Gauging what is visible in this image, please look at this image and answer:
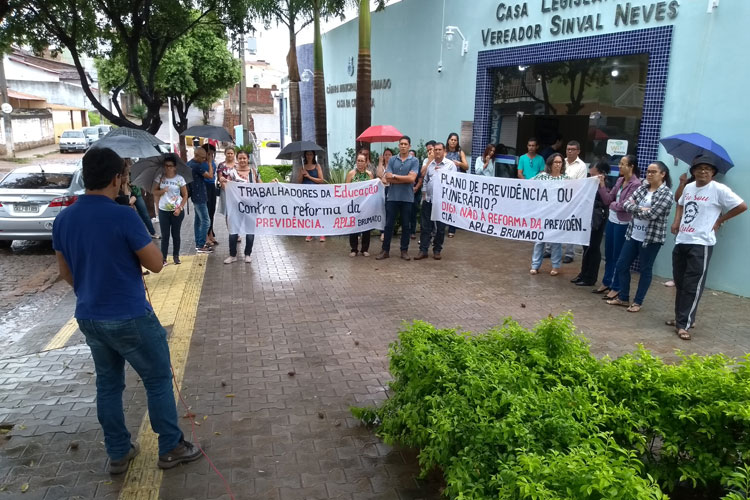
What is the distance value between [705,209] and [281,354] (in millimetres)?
4501

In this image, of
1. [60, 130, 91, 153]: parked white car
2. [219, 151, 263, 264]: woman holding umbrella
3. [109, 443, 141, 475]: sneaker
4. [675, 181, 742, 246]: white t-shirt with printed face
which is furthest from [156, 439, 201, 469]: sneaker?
[60, 130, 91, 153]: parked white car

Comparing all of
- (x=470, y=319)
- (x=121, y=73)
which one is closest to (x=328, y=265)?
(x=470, y=319)

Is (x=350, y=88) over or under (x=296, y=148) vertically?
over

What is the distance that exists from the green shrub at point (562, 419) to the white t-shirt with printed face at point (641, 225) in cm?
334

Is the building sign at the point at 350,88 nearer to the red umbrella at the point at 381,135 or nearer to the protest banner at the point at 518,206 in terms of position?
the red umbrella at the point at 381,135

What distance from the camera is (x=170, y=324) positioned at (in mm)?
6117

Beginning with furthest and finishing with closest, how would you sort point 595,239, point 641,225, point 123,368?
point 595,239 < point 641,225 < point 123,368

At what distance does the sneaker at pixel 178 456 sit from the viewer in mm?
3506

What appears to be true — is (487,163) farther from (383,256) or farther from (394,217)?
(383,256)

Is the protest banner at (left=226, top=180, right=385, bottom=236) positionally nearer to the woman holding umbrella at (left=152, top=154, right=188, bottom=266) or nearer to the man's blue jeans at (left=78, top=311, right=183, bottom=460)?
the woman holding umbrella at (left=152, top=154, right=188, bottom=266)

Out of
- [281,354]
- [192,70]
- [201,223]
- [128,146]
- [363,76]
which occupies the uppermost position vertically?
[192,70]

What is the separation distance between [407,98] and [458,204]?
6348 mm

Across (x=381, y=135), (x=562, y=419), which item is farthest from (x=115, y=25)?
(x=562, y=419)

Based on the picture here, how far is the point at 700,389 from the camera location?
298cm
